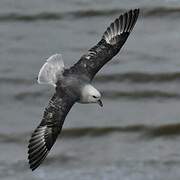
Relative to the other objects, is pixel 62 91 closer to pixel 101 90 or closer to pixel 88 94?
pixel 88 94

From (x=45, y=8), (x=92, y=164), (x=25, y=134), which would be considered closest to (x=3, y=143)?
(x=25, y=134)

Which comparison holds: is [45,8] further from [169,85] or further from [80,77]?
[80,77]

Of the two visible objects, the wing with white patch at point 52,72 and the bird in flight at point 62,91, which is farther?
the wing with white patch at point 52,72

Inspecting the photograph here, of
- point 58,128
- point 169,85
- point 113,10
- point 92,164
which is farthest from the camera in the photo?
point 113,10

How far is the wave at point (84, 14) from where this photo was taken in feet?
43.6

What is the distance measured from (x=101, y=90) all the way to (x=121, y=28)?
6.96ft

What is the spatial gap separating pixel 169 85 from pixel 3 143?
230cm

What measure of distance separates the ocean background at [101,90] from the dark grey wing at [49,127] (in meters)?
0.93

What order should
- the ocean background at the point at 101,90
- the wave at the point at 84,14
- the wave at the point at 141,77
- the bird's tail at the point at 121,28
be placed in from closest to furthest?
the bird's tail at the point at 121,28 → the ocean background at the point at 101,90 → the wave at the point at 141,77 → the wave at the point at 84,14

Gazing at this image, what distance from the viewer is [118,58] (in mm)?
12438

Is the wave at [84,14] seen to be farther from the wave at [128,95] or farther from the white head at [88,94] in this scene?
the white head at [88,94]

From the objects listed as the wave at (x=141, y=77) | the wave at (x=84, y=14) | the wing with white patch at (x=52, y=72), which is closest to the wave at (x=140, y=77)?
the wave at (x=141, y=77)

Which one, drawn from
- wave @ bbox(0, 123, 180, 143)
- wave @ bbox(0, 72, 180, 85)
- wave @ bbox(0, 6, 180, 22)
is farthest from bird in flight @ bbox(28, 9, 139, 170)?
wave @ bbox(0, 6, 180, 22)

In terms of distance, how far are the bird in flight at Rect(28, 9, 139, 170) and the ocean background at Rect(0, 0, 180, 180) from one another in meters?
0.96
